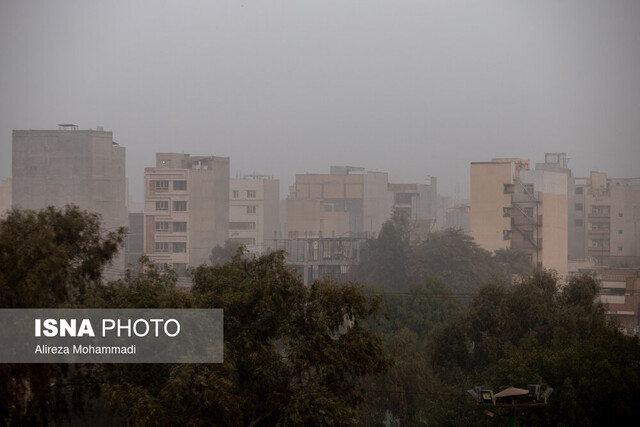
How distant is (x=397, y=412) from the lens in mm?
16562

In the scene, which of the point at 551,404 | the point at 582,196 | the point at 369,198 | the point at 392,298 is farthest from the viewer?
the point at 369,198

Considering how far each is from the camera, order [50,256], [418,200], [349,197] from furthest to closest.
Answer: [418,200] → [349,197] → [50,256]

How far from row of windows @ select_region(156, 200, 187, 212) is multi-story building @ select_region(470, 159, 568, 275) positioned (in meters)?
16.3

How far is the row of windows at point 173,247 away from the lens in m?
48.3

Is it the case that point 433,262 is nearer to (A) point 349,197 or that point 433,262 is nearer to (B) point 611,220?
(B) point 611,220

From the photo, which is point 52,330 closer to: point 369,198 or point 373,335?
point 373,335

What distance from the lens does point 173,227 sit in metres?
48.6

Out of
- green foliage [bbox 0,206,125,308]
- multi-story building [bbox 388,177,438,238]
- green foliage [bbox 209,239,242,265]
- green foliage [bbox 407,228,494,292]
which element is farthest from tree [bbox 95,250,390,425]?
multi-story building [bbox 388,177,438,238]

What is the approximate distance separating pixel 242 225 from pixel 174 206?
9547 millimetres

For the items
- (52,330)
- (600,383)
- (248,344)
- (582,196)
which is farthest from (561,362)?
(582,196)

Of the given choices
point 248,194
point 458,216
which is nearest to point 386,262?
point 248,194

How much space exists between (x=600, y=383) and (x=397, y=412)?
5769mm

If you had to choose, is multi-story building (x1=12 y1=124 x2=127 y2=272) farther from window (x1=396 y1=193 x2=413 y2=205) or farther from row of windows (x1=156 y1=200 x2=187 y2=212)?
window (x1=396 y1=193 x2=413 y2=205)

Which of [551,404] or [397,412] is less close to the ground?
[551,404]
